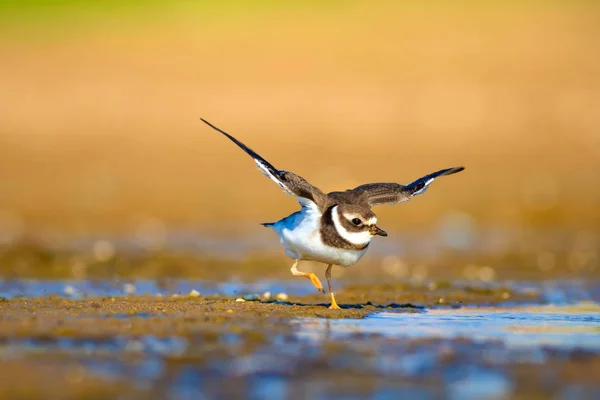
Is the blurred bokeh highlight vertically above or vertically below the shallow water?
above

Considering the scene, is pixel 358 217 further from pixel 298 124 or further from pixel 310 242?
pixel 298 124

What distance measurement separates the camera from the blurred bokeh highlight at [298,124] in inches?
785

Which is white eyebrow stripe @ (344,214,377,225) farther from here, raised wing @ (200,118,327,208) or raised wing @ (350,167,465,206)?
raised wing @ (350,167,465,206)

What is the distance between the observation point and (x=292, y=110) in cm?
2667

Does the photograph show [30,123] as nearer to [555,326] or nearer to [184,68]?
[184,68]

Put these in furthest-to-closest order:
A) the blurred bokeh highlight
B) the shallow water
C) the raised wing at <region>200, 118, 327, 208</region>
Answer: the blurred bokeh highlight → the raised wing at <region>200, 118, 327, 208</region> → the shallow water

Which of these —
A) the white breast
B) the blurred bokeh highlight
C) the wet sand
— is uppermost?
the blurred bokeh highlight

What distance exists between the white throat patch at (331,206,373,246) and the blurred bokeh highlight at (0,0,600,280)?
4650mm

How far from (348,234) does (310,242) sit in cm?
41

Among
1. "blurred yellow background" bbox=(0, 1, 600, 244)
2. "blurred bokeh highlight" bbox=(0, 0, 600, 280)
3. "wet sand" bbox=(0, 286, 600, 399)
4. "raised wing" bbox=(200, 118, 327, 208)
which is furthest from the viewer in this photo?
"blurred yellow background" bbox=(0, 1, 600, 244)

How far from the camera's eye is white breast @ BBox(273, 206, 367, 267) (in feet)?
34.4

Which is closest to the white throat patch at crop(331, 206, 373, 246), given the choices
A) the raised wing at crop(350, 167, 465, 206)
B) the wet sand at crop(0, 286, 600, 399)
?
the raised wing at crop(350, 167, 465, 206)

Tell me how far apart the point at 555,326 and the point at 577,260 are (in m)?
7.32

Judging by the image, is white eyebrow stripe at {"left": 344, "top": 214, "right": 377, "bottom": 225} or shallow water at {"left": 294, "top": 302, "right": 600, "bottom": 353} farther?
white eyebrow stripe at {"left": 344, "top": 214, "right": 377, "bottom": 225}
